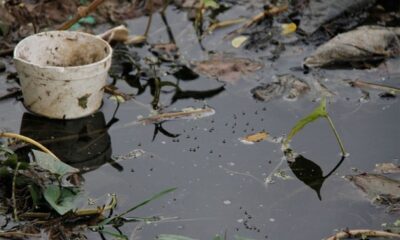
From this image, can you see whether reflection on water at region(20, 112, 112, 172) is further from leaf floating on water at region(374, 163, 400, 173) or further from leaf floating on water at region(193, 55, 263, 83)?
leaf floating on water at region(374, 163, 400, 173)

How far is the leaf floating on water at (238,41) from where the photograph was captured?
501 cm

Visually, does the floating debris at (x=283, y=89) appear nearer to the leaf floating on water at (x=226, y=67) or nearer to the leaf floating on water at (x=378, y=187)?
the leaf floating on water at (x=226, y=67)

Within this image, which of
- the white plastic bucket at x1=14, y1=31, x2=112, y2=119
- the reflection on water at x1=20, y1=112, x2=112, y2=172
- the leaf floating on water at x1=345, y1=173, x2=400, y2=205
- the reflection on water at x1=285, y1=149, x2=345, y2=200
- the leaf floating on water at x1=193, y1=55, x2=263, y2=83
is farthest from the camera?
the leaf floating on water at x1=193, y1=55, x2=263, y2=83

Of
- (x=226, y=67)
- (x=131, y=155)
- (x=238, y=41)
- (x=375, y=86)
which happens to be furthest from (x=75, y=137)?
(x=375, y=86)

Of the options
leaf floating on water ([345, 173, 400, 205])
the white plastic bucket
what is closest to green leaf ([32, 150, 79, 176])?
the white plastic bucket

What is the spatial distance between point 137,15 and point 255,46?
1.02 meters

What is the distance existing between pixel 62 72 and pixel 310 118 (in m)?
1.41

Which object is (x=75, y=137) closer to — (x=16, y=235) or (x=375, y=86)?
A: (x=16, y=235)

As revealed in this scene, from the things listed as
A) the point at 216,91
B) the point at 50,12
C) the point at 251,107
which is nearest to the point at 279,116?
the point at 251,107

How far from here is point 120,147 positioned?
380 cm

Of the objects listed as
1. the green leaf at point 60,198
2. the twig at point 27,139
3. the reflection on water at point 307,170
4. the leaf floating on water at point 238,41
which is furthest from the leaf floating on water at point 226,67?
the green leaf at point 60,198

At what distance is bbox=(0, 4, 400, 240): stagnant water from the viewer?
329cm

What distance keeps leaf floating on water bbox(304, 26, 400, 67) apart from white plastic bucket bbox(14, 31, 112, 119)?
1516 mm

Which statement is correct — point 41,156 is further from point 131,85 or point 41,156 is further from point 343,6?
point 343,6
